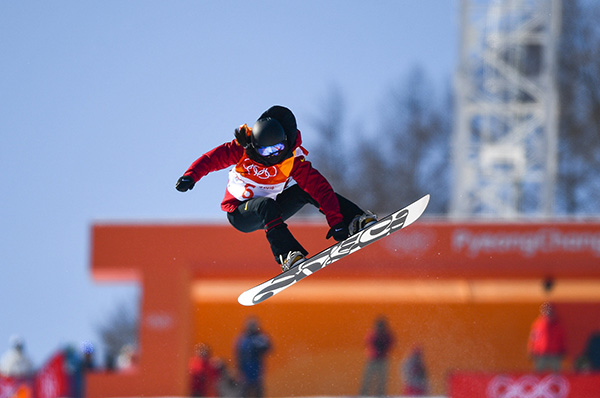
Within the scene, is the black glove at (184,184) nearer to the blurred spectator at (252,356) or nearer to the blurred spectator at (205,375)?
the blurred spectator at (252,356)

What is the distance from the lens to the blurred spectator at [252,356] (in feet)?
42.2

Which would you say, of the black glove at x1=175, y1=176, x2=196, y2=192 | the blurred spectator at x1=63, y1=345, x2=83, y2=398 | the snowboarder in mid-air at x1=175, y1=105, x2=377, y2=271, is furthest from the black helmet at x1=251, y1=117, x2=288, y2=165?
the blurred spectator at x1=63, y1=345, x2=83, y2=398

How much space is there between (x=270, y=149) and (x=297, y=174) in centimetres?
44

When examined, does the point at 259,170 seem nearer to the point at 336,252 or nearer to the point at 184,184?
the point at 184,184

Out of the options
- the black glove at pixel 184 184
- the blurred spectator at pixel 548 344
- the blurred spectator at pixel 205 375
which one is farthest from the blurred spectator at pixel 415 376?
the black glove at pixel 184 184

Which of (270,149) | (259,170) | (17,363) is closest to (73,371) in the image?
(17,363)

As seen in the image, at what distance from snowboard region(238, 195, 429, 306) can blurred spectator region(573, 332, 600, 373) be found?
25.6ft

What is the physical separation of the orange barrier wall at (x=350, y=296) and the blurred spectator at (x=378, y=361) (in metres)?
1.43

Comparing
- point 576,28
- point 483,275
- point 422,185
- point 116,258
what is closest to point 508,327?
point 483,275

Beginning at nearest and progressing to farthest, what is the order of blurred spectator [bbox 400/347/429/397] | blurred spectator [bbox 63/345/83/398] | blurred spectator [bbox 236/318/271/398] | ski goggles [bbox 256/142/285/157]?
ski goggles [bbox 256/142/285/157] → blurred spectator [bbox 236/318/271/398] → blurred spectator [bbox 63/345/83/398] → blurred spectator [bbox 400/347/429/397]

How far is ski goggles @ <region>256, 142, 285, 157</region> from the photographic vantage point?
6.76 metres

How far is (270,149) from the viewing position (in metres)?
6.77

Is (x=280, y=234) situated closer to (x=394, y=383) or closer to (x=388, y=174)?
(x=394, y=383)

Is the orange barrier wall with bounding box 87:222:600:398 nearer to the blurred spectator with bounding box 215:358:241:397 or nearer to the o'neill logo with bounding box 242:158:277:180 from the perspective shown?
the blurred spectator with bounding box 215:358:241:397
